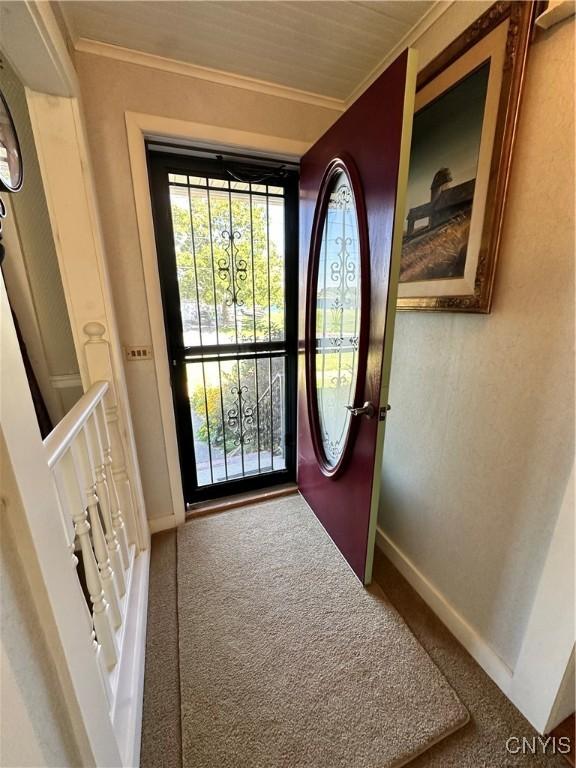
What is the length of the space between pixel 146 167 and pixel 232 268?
61 cm

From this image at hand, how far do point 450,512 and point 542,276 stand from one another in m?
0.93

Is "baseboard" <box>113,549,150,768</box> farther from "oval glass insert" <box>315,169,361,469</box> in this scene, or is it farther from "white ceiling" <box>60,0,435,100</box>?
"white ceiling" <box>60,0,435,100</box>

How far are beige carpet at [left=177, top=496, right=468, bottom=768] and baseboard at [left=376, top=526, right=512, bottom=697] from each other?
0.18 metres

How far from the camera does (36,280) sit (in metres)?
1.52

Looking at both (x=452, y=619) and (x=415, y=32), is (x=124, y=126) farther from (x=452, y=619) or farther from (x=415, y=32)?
(x=452, y=619)

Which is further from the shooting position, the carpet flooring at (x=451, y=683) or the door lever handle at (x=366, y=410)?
the door lever handle at (x=366, y=410)

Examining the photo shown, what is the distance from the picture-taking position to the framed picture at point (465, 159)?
912 mm

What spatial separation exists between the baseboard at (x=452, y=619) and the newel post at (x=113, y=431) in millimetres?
1347

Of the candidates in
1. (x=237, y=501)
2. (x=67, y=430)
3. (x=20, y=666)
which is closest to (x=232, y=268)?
(x=67, y=430)

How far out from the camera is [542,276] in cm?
89

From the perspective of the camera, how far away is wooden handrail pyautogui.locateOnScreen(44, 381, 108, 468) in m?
0.70

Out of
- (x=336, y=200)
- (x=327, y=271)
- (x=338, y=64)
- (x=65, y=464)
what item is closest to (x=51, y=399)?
(x=65, y=464)

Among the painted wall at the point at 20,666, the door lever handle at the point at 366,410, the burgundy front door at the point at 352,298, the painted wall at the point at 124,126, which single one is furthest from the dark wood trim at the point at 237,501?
the painted wall at the point at 20,666

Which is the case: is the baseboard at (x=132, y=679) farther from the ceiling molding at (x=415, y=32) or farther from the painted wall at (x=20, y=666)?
the ceiling molding at (x=415, y=32)
